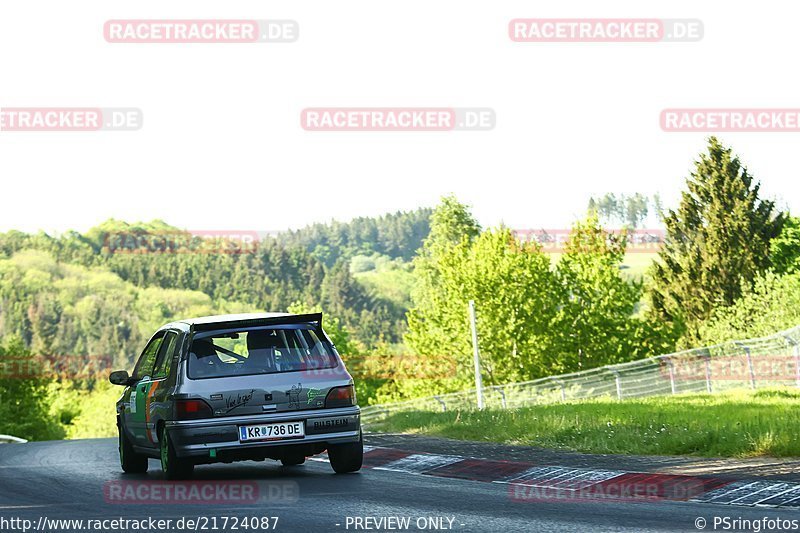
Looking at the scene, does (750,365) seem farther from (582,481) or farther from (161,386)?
(161,386)

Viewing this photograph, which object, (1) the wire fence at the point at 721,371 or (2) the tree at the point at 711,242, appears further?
(2) the tree at the point at 711,242

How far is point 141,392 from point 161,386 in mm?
981

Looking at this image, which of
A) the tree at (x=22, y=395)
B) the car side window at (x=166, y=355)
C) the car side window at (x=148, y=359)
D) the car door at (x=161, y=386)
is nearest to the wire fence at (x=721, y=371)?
the car side window at (x=148, y=359)

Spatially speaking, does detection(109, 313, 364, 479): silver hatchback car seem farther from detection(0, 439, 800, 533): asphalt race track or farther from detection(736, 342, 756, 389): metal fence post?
detection(736, 342, 756, 389): metal fence post

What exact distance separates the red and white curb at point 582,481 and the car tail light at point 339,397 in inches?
53.3

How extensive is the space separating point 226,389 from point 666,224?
211 ft

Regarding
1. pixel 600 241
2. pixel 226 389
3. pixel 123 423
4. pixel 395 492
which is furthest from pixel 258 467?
pixel 600 241

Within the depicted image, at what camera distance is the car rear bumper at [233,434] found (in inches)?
469

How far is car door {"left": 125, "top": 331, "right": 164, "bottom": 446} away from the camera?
13.5 metres

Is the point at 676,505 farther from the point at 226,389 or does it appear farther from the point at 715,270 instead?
the point at 715,270

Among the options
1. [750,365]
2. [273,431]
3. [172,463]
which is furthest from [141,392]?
[750,365]

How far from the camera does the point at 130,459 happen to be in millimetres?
14312

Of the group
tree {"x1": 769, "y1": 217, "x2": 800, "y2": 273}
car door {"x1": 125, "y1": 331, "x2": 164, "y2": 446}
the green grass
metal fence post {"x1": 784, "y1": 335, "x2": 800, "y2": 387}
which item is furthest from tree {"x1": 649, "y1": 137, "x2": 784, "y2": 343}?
car door {"x1": 125, "y1": 331, "x2": 164, "y2": 446}

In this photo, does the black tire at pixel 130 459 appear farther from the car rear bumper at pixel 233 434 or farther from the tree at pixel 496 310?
the tree at pixel 496 310
